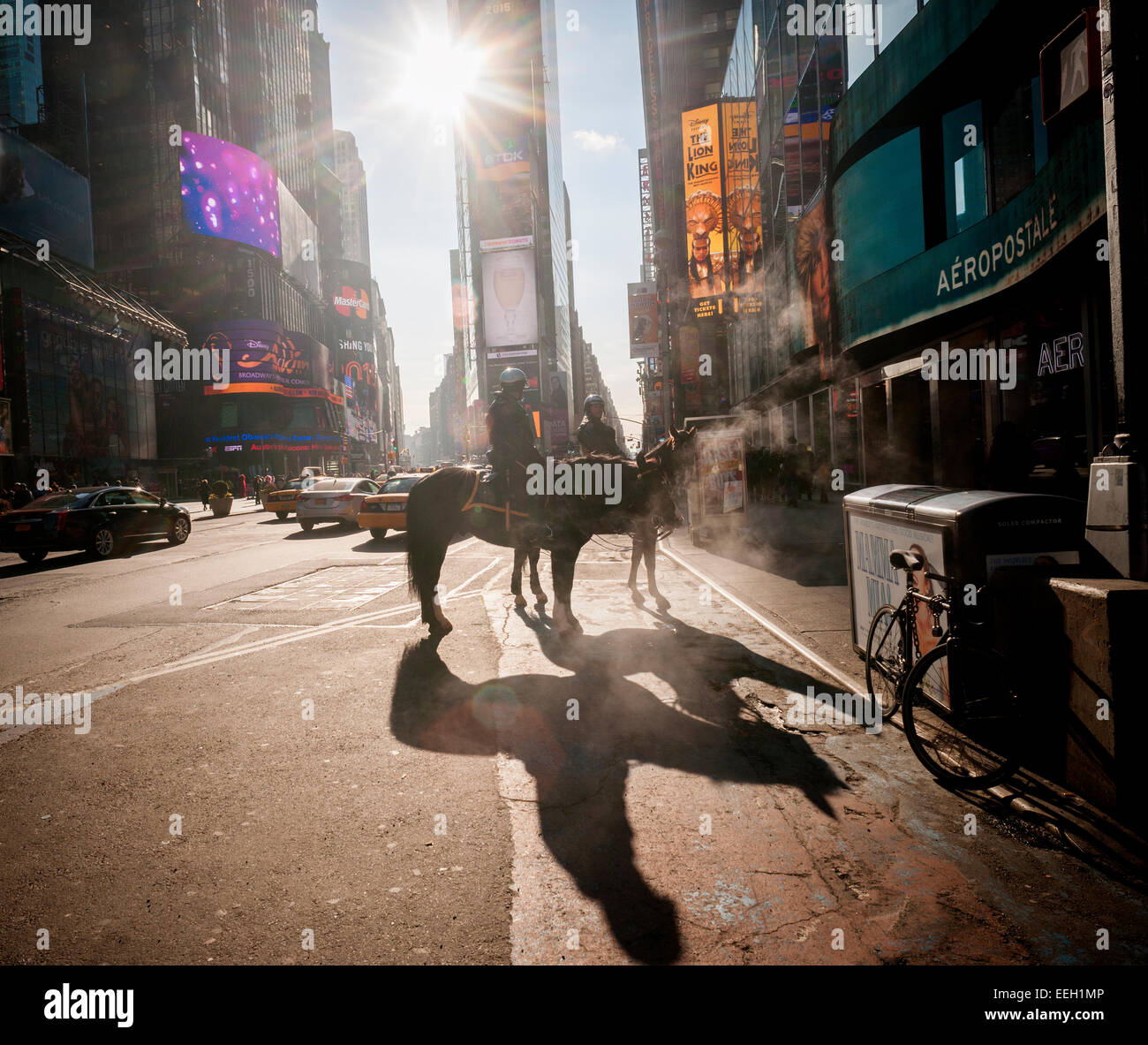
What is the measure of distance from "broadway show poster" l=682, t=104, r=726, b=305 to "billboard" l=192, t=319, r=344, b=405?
6679cm

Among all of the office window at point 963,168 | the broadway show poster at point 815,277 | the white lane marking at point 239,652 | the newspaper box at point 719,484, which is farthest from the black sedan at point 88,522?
the office window at point 963,168

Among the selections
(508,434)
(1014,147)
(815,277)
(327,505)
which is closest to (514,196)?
(815,277)

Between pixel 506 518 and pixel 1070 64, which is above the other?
pixel 1070 64

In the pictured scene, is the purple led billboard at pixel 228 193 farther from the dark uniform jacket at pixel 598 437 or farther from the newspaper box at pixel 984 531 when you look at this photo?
the newspaper box at pixel 984 531

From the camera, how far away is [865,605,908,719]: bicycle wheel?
15.5ft

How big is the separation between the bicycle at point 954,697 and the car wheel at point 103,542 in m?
17.6

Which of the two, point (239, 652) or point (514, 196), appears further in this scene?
point (514, 196)

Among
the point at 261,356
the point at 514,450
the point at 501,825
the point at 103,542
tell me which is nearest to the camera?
the point at 501,825

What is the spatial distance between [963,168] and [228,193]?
8821 cm

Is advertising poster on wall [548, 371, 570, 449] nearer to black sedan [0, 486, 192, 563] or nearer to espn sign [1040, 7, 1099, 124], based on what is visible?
black sedan [0, 486, 192, 563]

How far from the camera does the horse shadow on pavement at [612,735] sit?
3.05m

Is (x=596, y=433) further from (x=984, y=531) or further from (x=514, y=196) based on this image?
(x=514, y=196)

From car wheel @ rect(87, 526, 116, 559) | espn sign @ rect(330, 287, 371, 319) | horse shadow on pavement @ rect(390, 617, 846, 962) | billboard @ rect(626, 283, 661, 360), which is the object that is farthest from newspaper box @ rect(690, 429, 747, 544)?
espn sign @ rect(330, 287, 371, 319)

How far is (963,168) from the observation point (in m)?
17.6
